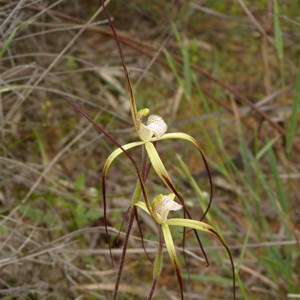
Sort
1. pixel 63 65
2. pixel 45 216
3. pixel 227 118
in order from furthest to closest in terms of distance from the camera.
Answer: pixel 227 118 → pixel 63 65 → pixel 45 216

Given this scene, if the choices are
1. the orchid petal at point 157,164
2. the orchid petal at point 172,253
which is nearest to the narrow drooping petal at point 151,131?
the orchid petal at point 157,164

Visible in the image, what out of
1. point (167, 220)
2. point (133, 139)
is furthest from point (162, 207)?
point (133, 139)

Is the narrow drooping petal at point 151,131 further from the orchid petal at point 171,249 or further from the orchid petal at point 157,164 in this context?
the orchid petal at point 171,249

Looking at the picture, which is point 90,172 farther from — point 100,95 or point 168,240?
point 168,240

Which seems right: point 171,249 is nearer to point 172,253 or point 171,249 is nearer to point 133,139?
point 172,253

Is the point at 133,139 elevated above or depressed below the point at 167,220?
below

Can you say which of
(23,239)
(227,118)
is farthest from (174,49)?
(23,239)

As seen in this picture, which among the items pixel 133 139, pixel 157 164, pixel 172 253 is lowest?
pixel 133 139

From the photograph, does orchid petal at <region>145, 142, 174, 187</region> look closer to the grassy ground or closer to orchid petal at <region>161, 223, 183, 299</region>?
orchid petal at <region>161, 223, 183, 299</region>
